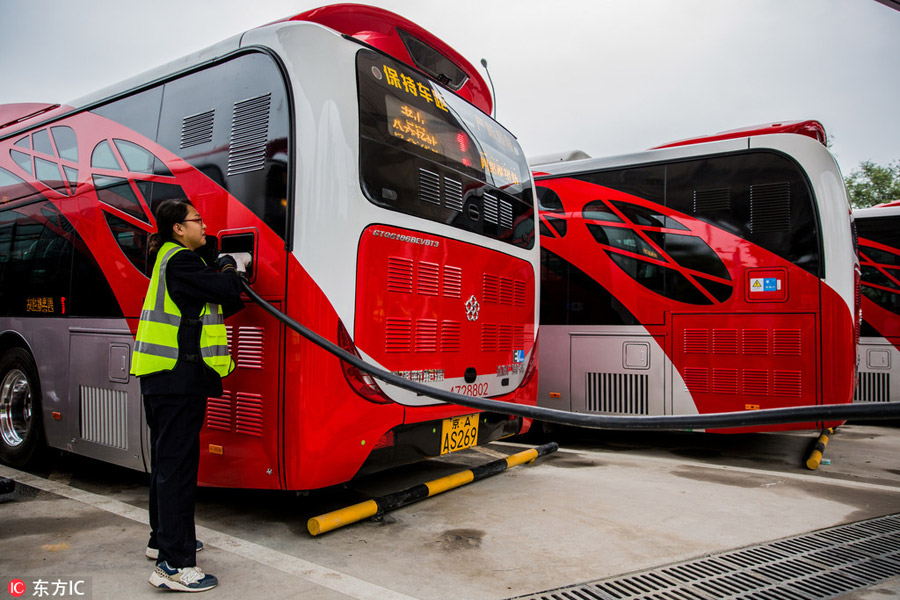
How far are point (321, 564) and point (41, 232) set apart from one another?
13.5 ft

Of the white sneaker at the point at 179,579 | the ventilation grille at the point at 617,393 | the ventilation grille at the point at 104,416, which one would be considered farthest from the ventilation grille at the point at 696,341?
the ventilation grille at the point at 104,416

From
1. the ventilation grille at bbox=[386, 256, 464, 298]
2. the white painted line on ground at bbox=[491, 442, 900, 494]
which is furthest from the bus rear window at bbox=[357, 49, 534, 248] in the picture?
the white painted line on ground at bbox=[491, 442, 900, 494]

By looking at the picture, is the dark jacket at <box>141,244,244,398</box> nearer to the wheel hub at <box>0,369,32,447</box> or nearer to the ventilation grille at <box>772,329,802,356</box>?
the wheel hub at <box>0,369,32,447</box>

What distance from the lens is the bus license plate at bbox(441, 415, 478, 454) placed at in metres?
4.54

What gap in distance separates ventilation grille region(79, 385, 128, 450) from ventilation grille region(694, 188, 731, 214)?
5.84 m

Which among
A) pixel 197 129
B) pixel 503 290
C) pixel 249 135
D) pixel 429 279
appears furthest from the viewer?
pixel 503 290

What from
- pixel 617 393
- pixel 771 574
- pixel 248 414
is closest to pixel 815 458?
pixel 617 393

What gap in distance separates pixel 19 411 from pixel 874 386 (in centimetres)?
1084

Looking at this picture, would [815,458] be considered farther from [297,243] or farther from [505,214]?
[297,243]

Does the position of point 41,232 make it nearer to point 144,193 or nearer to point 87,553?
point 144,193

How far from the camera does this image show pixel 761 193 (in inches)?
254

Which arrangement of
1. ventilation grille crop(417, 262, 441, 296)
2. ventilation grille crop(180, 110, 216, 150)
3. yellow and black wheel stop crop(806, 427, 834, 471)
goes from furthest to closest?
Result: yellow and black wheel stop crop(806, 427, 834, 471) < ventilation grille crop(417, 262, 441, 296) < ventilation grille crop(180, 110, 216, 150)

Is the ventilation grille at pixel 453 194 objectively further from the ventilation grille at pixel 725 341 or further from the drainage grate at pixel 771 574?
the ventilation grille at pixel 725 341

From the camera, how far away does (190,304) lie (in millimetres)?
3289
